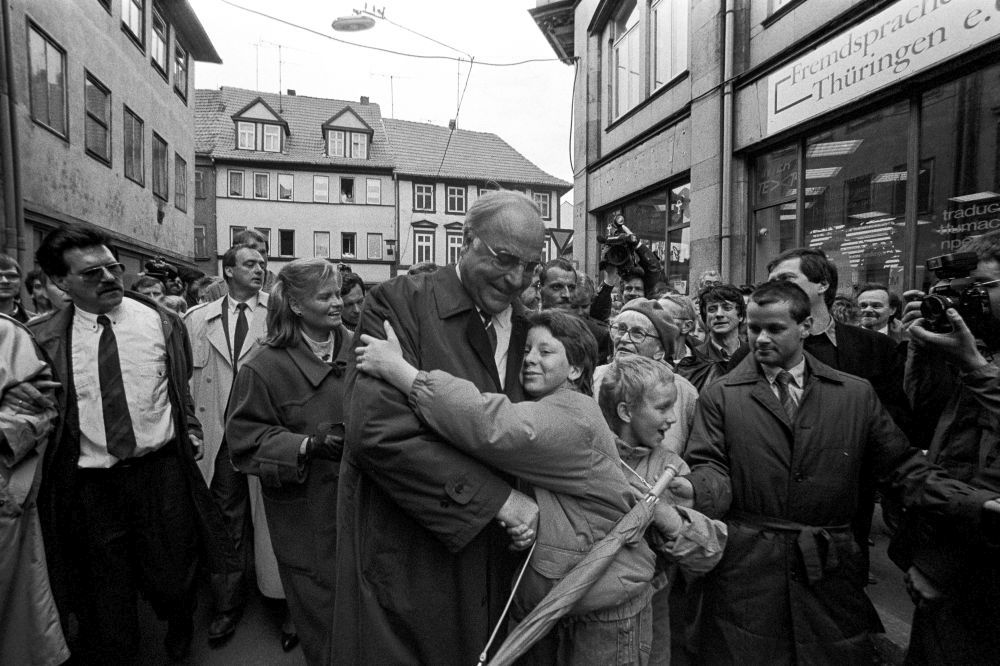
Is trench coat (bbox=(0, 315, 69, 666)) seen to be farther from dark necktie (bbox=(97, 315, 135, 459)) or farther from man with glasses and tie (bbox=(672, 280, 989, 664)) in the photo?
man with glasses and tie (bbox=(672, 280, 989, 664))

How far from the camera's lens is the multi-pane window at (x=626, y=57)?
36.1 ft

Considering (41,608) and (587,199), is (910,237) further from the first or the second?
(587,199)

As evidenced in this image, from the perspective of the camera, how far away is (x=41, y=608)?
8.71 feet

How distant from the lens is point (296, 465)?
107 inches

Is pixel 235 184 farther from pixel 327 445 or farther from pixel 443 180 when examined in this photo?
pixel 327 445

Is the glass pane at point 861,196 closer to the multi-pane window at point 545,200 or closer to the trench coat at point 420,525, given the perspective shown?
→ the trench coat at point 420,525

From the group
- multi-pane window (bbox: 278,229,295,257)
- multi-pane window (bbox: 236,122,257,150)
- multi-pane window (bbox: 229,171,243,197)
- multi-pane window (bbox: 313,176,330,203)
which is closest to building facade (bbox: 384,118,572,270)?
multi-pane window (bbox: 313,176,330,203)

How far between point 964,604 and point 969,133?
479 cm

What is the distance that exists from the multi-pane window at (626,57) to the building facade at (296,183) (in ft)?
79.4

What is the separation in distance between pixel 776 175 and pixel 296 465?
7.06 meters

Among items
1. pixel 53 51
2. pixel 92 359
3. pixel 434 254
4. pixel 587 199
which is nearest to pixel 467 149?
pixel 434 254

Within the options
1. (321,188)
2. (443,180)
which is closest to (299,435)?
(321,188)

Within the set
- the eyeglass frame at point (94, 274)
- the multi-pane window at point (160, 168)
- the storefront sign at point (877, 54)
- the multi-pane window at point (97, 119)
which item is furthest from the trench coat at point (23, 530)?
the multi-pane window at point (160, 168)

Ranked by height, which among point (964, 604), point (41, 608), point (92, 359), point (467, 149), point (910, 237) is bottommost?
point (41, 608)
